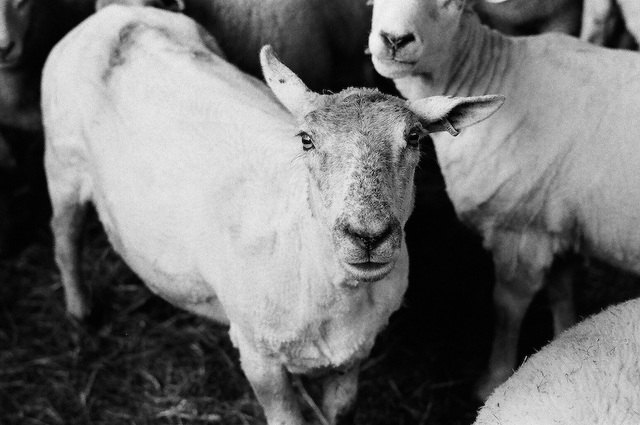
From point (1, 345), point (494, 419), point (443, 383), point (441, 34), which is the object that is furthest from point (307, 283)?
point (1, 345)

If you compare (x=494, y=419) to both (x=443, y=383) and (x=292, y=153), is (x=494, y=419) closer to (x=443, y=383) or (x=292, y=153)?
(x=292, y=153)

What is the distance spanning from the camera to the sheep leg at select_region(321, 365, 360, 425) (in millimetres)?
3623

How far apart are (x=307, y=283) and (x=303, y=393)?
1.57 meters

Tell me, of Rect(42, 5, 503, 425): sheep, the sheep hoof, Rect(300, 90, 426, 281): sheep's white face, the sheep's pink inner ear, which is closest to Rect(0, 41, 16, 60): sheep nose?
Answer: Rect(42, 5, 503, 425): sheep

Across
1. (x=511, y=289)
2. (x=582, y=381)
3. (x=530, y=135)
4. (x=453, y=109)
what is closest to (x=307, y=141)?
(x=453, y=109)

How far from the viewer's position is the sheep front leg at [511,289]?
13.2 feet

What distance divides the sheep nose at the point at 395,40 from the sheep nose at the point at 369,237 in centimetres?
124

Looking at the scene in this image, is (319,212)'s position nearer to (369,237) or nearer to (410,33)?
(369,237)

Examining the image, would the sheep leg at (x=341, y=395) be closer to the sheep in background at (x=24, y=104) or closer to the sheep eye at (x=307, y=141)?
the sheep eye at (x=307, y=141)

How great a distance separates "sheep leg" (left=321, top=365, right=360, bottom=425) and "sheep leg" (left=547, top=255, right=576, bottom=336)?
1.37 m

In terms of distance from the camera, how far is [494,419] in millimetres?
2908

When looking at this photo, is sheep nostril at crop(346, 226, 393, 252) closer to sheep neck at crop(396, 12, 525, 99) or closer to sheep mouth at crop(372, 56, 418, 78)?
sheep mouth at crop(372, 56, 418, 78)

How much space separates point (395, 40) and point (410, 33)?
0.08m

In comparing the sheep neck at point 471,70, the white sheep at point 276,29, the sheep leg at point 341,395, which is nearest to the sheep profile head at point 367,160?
the sheep leg at point 341,395
